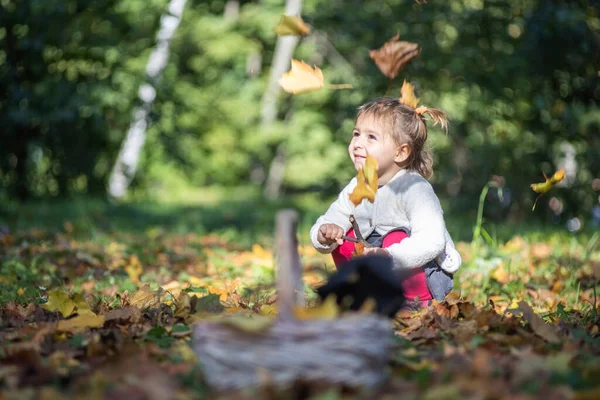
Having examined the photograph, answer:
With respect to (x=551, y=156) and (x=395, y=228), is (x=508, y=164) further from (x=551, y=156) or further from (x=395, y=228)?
(x=395, y=228)

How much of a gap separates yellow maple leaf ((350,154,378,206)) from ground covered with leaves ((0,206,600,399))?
51 centimetres

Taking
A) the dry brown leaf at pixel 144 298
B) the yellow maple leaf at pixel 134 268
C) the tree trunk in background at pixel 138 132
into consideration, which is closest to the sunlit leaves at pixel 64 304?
the dry brown leaf at pixel 144 298

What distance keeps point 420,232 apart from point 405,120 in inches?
21.8

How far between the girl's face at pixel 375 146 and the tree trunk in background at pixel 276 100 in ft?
42.6

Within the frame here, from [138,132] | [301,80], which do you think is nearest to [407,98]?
[301,80]

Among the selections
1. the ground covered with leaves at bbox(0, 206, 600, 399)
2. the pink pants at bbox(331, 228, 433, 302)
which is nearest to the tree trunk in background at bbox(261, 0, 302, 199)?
the ground covered with leaves at bbox(0, 206, 600, 399)

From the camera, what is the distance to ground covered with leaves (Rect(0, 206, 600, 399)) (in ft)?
5.89

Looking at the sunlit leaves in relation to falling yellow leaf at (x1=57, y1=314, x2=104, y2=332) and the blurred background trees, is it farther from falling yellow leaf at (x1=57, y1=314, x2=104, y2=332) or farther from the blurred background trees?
the blurred background trees

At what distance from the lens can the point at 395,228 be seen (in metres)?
3.10

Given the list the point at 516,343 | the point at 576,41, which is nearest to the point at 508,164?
the point at 576,41

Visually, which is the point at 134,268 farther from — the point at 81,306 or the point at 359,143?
the point at 359,143

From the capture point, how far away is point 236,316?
7.89 ft

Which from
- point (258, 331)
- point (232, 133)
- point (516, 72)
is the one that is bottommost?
point (232, 133)

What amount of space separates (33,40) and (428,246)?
6.62m
